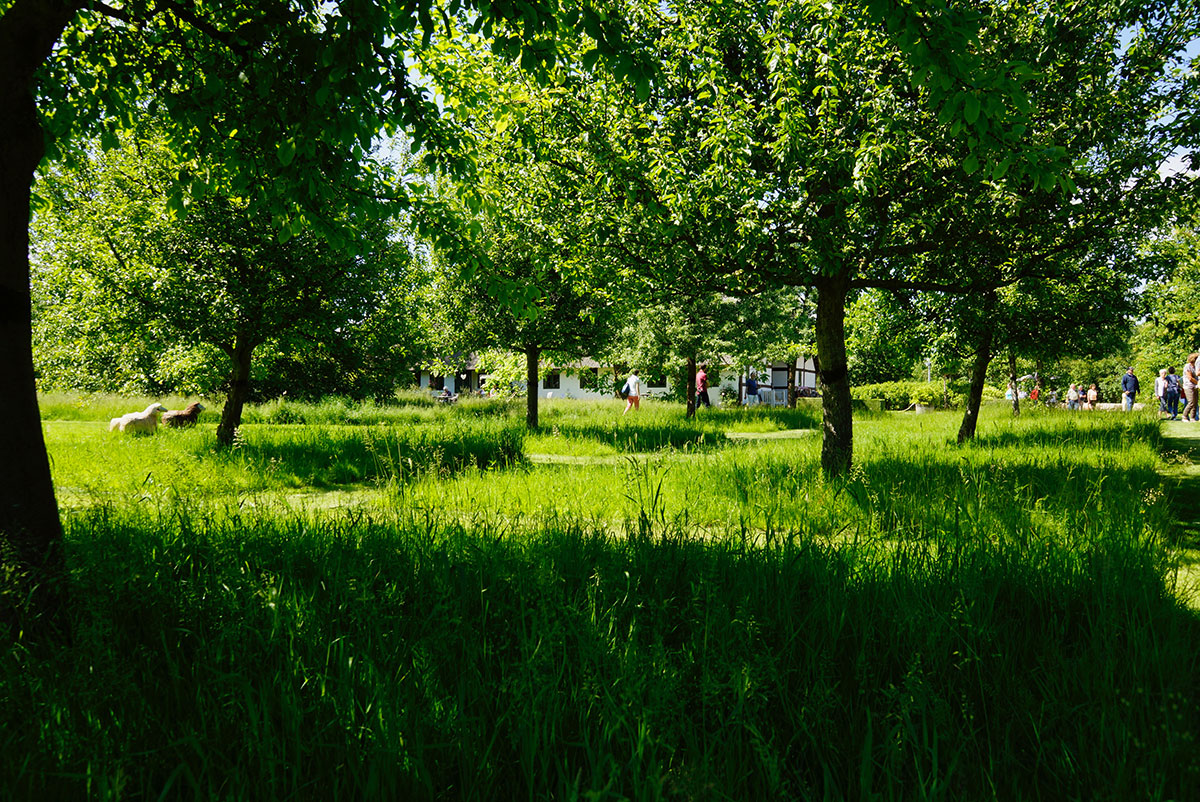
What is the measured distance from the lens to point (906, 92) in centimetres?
670

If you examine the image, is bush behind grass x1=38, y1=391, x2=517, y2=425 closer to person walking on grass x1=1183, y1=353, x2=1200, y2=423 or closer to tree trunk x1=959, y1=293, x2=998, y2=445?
tree trunk x1=959, y1=293, x2=998, y2=445

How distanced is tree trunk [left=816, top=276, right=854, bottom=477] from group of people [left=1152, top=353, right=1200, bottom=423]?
1594 centimetres

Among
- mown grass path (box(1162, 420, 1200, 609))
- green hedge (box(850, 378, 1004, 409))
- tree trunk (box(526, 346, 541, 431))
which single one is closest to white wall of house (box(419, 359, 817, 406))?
green hedge (box(850, 378, 1004, 409))

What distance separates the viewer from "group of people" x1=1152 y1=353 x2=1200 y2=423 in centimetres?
1692

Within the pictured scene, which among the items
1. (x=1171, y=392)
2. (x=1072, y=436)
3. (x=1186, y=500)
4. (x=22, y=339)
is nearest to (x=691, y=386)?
(x=1072, y=436)

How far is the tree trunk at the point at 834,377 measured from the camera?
7.48 metres

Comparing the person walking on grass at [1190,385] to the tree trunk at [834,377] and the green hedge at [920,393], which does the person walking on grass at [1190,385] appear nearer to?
the tree trunk at [834,377]

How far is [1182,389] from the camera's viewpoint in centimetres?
1995

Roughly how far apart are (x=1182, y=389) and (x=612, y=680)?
27.2 m

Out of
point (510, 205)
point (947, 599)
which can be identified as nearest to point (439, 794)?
point (947, 599)

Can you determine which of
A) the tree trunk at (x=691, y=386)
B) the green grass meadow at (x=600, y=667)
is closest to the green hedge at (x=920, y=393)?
the tree trunk at (x=691, y=386)

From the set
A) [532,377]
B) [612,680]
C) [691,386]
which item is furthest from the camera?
[691,386]

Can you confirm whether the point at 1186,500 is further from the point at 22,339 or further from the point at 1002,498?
the point at 22,339

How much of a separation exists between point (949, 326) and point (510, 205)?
9.26 metres
